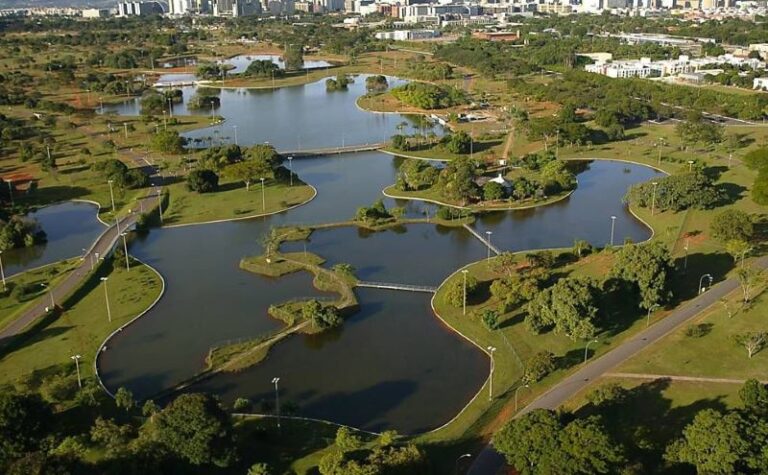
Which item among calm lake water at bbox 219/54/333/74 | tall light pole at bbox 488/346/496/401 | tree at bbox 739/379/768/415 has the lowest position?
tall light pole at bbox 488/346/496/401

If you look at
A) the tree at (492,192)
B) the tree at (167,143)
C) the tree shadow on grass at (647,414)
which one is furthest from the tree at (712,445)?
the tree at (167,143)

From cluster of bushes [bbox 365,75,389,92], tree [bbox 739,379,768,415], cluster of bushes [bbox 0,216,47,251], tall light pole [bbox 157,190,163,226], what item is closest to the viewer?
tree [bbox 739,379,768,415]

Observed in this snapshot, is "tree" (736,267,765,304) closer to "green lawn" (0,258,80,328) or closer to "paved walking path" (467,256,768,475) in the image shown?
"paved walking path" (467,256,768,475)

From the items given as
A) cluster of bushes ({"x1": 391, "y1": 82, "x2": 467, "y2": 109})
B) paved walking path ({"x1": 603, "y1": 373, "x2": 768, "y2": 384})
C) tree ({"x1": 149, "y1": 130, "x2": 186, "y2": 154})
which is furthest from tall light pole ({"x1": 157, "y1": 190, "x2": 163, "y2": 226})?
cluster of bushes ({"x1": 391, "y1": 82, "x2": 467, "y2": 109})

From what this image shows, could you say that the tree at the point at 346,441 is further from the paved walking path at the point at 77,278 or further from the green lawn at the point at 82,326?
the paved walking path at the point at 77,278

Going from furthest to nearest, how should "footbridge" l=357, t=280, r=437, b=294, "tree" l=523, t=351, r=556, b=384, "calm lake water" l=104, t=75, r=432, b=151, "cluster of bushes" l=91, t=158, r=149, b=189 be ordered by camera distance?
"calm lake water" l=104, t=75, r=432, b=151 → "cluster of bushes" l=91, t=158, r=149, b=189 → "footbridge" l=357, t=280, r=437, b=294 → "tree" l=523, t=351, r=556, b=384

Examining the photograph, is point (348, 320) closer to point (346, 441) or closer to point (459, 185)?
point (346, 441)
